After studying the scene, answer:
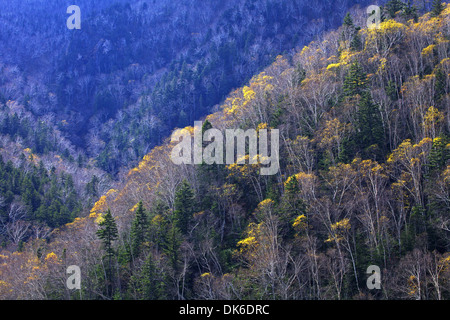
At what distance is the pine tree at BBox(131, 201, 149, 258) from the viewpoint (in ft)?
127

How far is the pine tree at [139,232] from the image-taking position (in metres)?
38.6

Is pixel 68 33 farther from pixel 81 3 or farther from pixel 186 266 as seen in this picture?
pixel 186 266

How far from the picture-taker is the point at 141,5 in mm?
161500

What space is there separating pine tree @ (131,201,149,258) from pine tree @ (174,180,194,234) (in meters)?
3.37

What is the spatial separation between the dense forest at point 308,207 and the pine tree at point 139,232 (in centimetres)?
11

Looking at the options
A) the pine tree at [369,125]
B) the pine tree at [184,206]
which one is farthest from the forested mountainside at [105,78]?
the pine tree at [369,125]

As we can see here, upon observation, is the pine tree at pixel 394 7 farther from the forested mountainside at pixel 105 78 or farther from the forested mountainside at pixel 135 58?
the forested mountainside at pixel 105 78

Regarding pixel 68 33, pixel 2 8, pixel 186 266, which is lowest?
pixel 186 266

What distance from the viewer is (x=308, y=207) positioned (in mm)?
36375

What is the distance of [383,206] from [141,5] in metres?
152

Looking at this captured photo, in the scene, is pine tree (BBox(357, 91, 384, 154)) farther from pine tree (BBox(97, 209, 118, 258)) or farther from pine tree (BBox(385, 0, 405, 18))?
pine tree (BBox(97, 209, 118, 258))

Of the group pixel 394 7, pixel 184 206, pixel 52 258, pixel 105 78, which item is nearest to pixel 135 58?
pixel 105 78

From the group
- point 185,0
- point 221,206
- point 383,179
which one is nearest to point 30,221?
point 221,206

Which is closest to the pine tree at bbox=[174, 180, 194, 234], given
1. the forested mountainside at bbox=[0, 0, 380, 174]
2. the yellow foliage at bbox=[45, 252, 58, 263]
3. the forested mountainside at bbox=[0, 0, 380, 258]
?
the yellow foliage at bbox=[45, 252, 58, 263]
